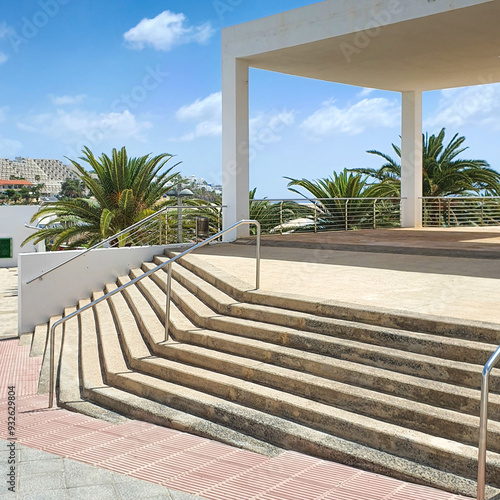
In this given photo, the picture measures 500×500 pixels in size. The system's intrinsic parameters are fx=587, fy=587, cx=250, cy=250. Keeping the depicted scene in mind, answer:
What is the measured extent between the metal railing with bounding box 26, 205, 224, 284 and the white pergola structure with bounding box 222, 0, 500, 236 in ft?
4.74

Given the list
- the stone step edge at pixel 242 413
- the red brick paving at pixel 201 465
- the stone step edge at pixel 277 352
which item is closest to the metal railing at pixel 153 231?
the stone step edge at pixel 277 352

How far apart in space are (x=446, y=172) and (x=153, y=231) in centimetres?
1243

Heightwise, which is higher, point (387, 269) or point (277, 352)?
point (387, 269)

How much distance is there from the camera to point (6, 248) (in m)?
30.0

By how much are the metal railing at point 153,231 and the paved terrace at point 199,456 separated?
12.9 feet

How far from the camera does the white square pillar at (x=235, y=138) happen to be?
13133 millimetres

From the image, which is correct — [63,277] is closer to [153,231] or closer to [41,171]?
[153,231]

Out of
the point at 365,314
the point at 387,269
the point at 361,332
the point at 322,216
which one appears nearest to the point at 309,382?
the point at 361,332

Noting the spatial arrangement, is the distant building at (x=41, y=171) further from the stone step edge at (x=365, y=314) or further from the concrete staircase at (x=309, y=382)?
the concrete staircase at (x=309, y=382)

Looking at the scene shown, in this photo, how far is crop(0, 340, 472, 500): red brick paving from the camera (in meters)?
3.74

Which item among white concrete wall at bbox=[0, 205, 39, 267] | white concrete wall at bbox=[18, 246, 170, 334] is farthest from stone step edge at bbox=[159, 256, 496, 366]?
white concrete wall at bbox=[0, 205, 39, 267]

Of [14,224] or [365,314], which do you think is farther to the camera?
[14,224]

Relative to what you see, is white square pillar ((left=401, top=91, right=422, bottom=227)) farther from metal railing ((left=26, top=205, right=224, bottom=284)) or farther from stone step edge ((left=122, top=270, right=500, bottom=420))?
stone step edge ((left=122, top=270, right=500, bottom=420))

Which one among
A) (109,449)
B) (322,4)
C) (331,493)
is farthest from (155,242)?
(331,493)
